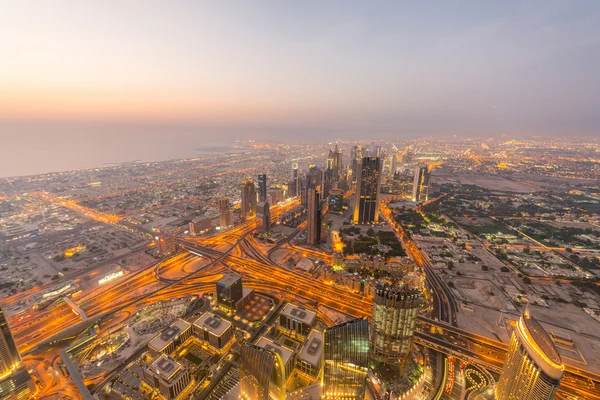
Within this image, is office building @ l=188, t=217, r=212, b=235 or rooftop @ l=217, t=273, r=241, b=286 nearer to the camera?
rooftop @ l=217, t=273, r=241, b=286

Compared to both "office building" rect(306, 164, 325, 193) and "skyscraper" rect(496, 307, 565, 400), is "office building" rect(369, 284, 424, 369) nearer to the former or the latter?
"skyscraper" rect(496, 307, 565, 400)

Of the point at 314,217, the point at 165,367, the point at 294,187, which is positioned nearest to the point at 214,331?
the point at 165,367

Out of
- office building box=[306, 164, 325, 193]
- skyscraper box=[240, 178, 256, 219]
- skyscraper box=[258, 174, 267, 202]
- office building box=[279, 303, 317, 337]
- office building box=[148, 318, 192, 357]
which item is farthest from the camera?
office building box=[306, 164, 325, 193]

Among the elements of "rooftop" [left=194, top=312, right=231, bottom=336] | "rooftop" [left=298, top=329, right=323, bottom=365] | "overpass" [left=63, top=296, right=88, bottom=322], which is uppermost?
"rooftop" [left=194, top=312, right=231, bottom=336]

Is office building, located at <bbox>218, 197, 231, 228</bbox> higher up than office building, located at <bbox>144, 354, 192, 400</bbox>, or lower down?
higher up

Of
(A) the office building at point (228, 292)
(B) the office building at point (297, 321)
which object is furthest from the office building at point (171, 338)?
(B) the office building at point (297, 321)

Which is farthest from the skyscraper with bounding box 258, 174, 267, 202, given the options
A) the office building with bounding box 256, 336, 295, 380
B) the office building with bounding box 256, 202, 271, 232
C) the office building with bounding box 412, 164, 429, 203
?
the office building with bounding box 256, 336, 295, 380

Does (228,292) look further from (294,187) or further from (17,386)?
(294,187)
